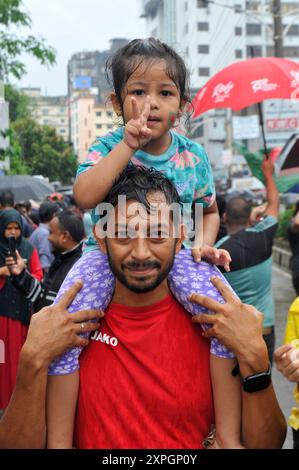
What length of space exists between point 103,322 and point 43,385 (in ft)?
1.06

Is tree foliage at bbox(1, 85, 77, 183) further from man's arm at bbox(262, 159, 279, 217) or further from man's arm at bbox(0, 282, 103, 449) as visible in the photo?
man's arm at bbox(0, 282, 103, 449)

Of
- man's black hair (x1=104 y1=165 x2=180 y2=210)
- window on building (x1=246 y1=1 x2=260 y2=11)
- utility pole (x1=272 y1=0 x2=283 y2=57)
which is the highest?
window on building (x1=246 y1=1 x2=260 y2=11)

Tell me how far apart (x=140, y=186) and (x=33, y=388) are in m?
0.73

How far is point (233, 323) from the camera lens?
7.60ft

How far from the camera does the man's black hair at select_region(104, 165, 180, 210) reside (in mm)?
2354

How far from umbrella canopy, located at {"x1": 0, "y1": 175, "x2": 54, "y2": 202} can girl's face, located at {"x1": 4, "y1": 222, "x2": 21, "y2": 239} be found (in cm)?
572

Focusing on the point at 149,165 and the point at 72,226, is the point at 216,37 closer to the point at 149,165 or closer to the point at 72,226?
the point at 72,226

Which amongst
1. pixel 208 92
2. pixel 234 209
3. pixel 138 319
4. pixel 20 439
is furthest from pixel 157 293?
pixel 208 92

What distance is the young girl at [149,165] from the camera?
2.30 m

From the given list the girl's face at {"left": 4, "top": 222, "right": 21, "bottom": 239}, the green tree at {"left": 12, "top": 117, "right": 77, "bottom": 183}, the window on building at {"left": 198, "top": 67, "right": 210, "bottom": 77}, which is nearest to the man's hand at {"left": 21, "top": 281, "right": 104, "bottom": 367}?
the girl's face at {"left": 4, "top": 222, "right": 21, "bottom": 239}

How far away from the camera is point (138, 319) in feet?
7.92

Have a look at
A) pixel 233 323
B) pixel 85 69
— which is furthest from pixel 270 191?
pixel 85 69

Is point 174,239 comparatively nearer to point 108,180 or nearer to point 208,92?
point 108,180

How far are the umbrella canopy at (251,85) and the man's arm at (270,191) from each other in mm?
552
